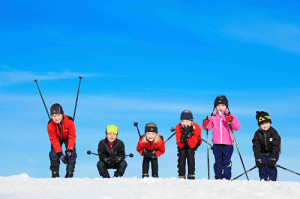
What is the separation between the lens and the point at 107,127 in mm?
12555

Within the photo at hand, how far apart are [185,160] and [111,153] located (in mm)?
2064

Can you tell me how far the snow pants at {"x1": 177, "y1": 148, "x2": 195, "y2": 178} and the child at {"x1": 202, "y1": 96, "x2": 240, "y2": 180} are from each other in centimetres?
58

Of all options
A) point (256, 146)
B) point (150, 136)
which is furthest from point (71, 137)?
point (256, 146)

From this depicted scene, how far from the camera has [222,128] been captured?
11.9 m

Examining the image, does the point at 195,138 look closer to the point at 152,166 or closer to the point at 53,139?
the point at 152,166

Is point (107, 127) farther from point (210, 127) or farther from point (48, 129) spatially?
point (210, 127)

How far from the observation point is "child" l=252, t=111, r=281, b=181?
1178 cm

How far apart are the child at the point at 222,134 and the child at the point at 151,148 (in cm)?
131

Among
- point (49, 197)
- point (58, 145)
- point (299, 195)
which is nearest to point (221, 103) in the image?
point (58, 145)

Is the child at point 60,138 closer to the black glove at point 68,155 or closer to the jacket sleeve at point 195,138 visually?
the black glove at point 68,155

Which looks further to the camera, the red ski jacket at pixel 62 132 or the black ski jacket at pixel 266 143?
the red ski jacket at pixel 62 132

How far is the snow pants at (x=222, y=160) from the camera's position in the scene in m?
11.5

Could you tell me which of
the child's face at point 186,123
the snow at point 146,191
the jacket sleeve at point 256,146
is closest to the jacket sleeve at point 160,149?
the child's face at point 186,123

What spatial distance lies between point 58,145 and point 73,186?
4462mm
